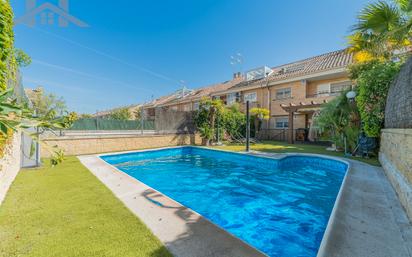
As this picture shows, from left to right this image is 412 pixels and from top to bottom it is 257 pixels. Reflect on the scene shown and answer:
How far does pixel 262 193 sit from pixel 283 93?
14.4 metres

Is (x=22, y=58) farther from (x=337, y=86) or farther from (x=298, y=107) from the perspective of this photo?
(x=337, y=86)

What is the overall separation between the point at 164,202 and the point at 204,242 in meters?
1.51

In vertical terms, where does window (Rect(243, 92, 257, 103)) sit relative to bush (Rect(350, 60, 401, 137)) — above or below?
above

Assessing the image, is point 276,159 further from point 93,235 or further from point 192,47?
point 192,47

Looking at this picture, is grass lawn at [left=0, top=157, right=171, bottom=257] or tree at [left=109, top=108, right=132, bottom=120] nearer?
grass lawn at [left=0, top=157, right=171, bottom=257]

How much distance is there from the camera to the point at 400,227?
2.64 meters

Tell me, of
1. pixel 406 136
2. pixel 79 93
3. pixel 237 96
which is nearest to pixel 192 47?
pixel 237 96

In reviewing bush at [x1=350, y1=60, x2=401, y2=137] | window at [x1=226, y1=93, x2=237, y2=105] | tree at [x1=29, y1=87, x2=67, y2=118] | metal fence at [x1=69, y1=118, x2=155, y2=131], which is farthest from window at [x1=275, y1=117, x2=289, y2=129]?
tree at [x1=29, y1=87, x2=67, y2=118]

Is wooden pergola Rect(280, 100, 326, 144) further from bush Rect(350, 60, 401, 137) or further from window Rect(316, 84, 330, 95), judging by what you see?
bush Rect(350, 60, 401, 137)

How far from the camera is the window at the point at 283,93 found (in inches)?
667

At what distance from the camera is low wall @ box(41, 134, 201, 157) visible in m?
9.80
